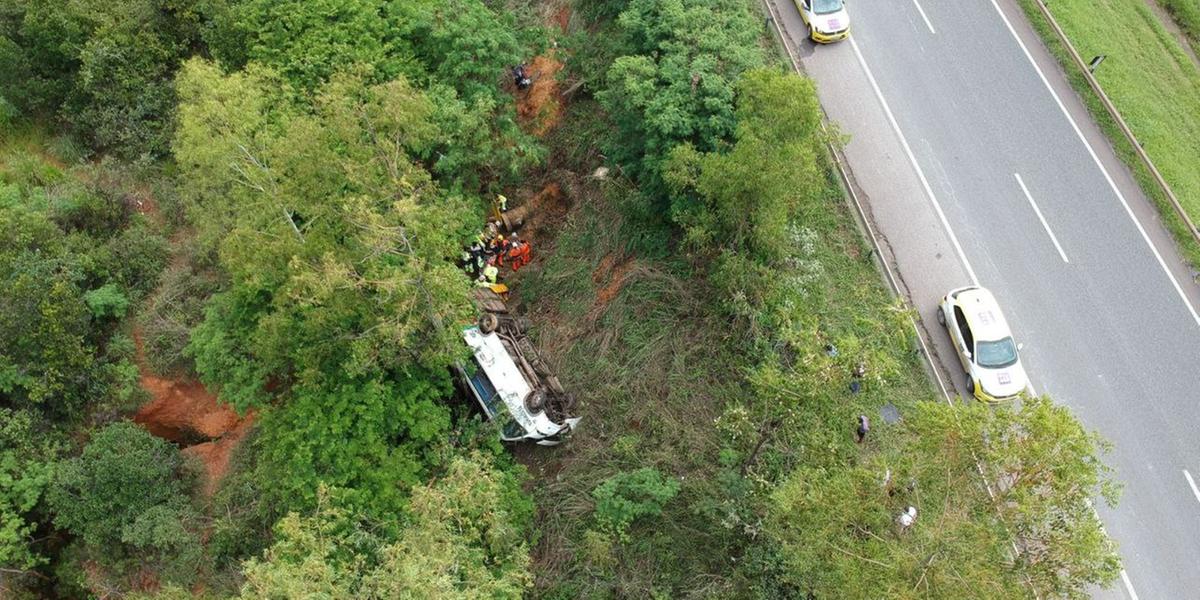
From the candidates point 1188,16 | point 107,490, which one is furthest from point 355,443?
point 1188,16

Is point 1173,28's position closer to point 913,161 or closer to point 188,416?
point 913,161

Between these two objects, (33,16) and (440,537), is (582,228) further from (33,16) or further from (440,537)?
(33,16)

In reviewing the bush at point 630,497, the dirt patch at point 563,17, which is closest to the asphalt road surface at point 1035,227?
the dirt patch at point 563,17

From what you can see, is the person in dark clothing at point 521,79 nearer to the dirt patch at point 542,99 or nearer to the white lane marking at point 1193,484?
the dirt patch at point 542,99

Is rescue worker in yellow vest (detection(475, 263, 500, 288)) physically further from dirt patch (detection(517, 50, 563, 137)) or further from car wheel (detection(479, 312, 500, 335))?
dirt patch (detection(517, 50, 563, 137))

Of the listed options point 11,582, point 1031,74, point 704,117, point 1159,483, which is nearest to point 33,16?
point 11,582

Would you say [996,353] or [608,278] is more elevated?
[608,278]

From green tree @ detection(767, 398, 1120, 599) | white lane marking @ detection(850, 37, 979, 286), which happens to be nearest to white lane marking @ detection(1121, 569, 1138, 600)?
green tree @ detection(767, 398, 1120, 599)
